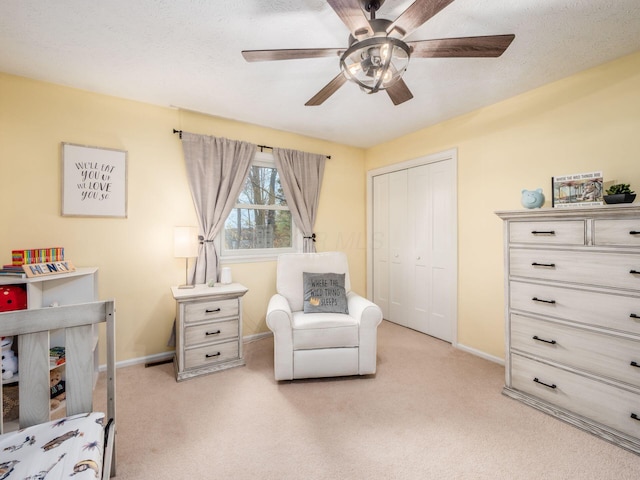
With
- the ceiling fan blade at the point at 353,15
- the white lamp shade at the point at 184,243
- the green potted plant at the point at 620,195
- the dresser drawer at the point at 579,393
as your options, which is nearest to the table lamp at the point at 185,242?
the white lamp shade at the point at 184,243

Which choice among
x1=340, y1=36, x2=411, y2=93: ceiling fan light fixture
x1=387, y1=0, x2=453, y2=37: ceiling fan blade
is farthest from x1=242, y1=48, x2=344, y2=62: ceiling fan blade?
x1=387, y1=0, x2=453, y2=37: ceiling fan blade

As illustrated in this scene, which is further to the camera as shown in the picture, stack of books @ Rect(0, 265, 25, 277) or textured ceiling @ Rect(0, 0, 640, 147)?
stack of books @ Rect(0, 265, 25, 277)

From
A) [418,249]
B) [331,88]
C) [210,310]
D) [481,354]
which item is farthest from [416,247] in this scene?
[210,310]

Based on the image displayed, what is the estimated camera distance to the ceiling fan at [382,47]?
128 cm

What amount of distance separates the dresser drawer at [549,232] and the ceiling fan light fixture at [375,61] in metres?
1.45

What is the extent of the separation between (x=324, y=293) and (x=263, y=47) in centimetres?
201

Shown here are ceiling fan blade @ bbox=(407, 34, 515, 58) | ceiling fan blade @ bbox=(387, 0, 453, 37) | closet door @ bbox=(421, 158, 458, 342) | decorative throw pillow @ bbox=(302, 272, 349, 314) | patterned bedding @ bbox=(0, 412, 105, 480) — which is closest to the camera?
patterned bedding @ bbox=(0, 412, 105, 480)

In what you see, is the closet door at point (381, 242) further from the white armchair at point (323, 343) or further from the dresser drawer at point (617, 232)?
the dresser drawer at point (617, 232)

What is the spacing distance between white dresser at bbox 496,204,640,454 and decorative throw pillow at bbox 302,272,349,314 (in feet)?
4.40

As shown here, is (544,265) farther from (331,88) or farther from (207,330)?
(207,330)

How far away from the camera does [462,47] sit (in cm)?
146

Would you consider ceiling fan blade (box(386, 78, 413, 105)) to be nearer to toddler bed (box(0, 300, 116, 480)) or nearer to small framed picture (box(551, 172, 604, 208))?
small framed picture (box(551, 172, 604, 208))

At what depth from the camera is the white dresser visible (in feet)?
5.54

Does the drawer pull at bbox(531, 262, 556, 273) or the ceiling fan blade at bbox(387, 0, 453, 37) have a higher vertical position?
the ceiling fan blade at bbox(387, 0, 453, 37)
